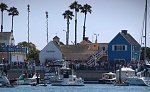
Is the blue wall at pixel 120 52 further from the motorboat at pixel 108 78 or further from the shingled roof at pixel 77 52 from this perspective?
the motorboat at pixel 108 78

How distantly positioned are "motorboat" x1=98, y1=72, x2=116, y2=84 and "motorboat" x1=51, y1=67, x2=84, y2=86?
9373 mm

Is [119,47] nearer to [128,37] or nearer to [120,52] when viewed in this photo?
[120,52]

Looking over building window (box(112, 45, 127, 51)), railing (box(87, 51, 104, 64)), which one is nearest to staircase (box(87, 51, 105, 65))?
railing (box(87, 51, 104, 64))

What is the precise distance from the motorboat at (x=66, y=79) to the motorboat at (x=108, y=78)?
937 centimetres

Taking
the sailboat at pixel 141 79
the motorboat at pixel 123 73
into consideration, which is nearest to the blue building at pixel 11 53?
→ the motorboat at pixel 123 73

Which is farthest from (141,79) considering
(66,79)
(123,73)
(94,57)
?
(94,57)

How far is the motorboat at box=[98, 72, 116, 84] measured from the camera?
110 meters

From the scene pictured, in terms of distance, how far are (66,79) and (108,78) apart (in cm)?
1288

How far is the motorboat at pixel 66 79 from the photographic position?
329 ft

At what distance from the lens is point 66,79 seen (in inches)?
3952

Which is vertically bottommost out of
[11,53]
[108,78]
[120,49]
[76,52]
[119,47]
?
[108,78]

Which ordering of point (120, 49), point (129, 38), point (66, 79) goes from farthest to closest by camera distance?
1. point (129, 38)
2. point (120, 49)
3. point (66, 79)

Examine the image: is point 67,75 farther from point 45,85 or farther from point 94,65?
point 94,65

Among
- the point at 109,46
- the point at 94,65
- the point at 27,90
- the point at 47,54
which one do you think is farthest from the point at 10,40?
the point at 27,90
